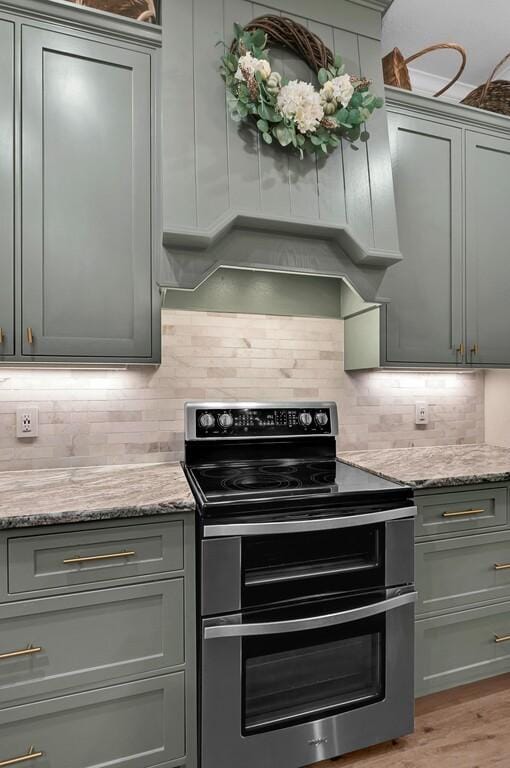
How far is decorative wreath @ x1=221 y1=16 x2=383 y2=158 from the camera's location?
1.57 meters

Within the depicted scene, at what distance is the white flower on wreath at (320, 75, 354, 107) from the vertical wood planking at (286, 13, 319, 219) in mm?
111

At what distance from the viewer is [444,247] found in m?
2.05

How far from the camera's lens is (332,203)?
5.60ft

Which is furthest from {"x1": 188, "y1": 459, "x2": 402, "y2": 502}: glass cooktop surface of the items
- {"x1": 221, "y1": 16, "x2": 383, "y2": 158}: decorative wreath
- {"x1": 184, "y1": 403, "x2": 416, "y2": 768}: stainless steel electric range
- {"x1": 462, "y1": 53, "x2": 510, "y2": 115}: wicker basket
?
{"x1": 462, "y1": 53, "x2": 510, "y2": 115}: wicker basket

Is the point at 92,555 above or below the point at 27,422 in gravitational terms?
below

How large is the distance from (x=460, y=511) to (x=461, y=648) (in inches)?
22.0

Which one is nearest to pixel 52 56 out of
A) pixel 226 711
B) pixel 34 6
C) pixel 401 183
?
pixel 34 6

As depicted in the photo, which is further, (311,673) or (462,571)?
(462,571)

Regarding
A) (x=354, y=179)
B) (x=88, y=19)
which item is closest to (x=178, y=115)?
(x=88, y=19)

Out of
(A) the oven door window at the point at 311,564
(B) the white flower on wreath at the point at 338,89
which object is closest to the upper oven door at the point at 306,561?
(A) the oven door window at the point at 311,564

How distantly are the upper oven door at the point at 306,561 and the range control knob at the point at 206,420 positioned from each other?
1.99 ft

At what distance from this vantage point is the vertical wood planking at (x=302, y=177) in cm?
166

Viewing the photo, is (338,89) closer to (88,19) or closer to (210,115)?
(210,115)

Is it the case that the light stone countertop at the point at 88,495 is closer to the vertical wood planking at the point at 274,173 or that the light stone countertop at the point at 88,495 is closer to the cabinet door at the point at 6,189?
the cabinet door at the point at 6,189
